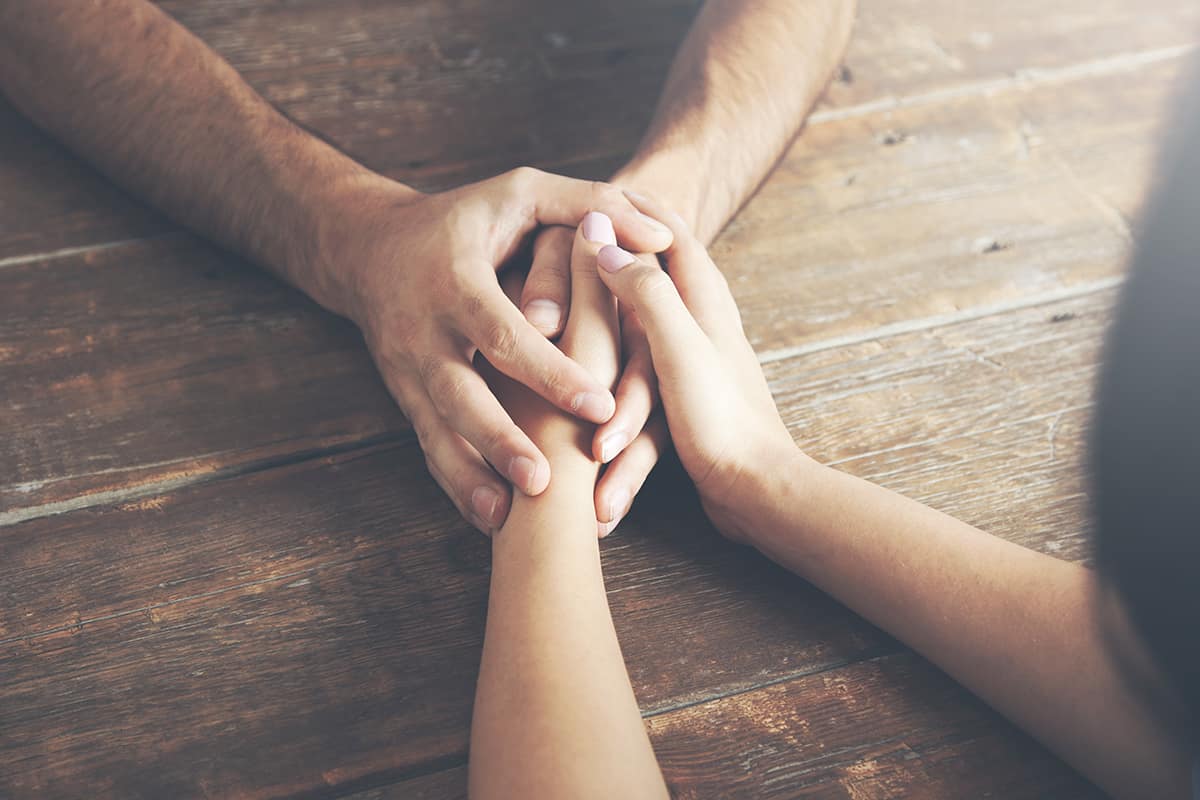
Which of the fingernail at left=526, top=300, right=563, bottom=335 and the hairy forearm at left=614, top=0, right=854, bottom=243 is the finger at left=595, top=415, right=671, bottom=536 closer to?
the fingernail at left=526, top=300, right=563, bottom=335

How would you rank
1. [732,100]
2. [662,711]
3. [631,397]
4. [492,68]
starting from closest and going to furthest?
[662,711] → [631,397] → [732,100] → [492,68]

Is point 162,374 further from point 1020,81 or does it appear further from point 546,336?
point 1020,81

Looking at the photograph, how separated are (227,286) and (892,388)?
774mm

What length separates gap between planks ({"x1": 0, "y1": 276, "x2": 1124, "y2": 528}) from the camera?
91 cm

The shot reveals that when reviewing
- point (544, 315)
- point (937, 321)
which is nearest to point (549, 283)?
point (544, 315)

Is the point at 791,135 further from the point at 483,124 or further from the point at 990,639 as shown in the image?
the point at 990,639

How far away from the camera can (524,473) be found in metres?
Result: 0.82

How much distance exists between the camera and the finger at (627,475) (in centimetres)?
86

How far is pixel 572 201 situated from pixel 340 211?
0.27 meters

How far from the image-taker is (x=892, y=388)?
1.04 m

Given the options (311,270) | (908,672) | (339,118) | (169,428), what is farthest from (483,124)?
(908,672)

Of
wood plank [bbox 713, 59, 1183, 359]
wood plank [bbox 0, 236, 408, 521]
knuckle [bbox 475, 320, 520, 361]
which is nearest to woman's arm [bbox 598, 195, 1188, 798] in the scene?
knuckle [bbox 475, 320, 520, 361]

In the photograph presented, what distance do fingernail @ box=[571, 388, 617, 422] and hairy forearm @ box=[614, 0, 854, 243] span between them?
329mm

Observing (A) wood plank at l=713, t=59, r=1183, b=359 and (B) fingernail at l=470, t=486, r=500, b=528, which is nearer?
(B) fingernail at l=470, t=486, r=500, b=528
